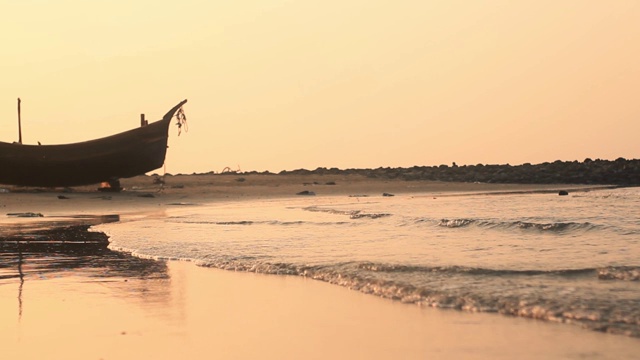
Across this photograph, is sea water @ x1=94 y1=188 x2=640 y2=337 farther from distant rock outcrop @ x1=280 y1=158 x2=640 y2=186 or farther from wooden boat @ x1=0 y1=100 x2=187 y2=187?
distant rock outcrop @ x1=280 y1=158 x2=640 y2=186

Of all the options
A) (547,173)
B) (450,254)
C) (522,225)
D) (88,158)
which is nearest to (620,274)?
(450,254)

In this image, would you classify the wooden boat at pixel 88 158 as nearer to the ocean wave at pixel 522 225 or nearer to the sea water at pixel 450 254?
the sea water at pixel 450 254

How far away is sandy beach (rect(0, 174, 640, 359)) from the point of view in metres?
5.17

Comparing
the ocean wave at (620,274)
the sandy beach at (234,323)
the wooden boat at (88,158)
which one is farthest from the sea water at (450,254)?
the wooden boat at (88,158)

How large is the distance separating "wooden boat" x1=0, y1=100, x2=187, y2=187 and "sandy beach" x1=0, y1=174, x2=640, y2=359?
69.4ft

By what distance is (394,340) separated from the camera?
548 centimetres

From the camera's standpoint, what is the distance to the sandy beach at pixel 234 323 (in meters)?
5.17

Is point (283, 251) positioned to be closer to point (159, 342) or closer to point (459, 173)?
point (159, 342)

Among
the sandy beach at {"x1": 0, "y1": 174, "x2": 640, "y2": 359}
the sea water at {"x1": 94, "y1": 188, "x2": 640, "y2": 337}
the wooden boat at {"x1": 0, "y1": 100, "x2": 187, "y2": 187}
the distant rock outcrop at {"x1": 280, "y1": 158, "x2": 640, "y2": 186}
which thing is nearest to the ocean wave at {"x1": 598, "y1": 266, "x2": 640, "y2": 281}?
the sea water at {"x1": 94, "y1": 188, "x2": 640, "y2": 337}

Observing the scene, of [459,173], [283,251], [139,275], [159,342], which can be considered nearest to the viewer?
[159,342]

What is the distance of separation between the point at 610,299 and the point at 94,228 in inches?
494

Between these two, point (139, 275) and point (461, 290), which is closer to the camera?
point (461, 290)

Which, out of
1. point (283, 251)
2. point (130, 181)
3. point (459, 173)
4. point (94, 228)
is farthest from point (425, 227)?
point (459, 173)

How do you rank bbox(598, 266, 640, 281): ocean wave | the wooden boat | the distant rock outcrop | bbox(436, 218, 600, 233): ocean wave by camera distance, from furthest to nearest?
1. the distant rock outcrop
2. the wooden boat
3. bbox(436, 218, 600, 233): ocean wave
4. bbox(598, 266, 640, 281): ocean wave
